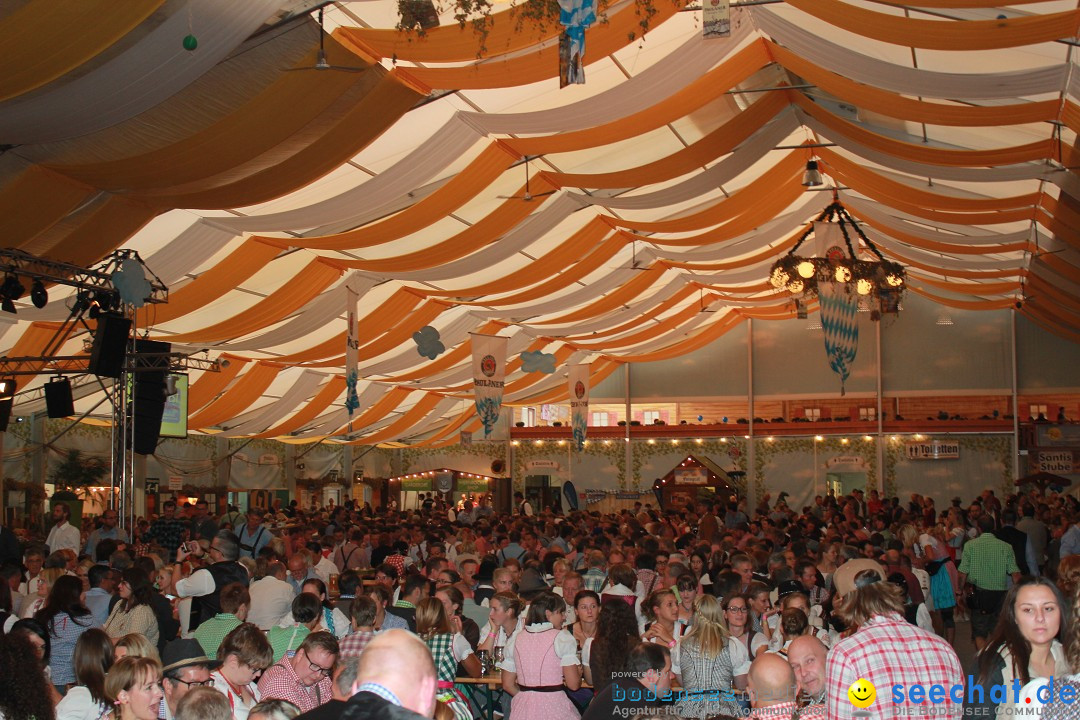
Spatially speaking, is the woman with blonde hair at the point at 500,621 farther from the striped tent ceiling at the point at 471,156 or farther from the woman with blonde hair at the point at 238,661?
the striped tent ceiling at the point at 471,156

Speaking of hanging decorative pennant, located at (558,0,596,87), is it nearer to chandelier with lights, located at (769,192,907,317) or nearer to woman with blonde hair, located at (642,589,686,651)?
woman with blonde hair, located at (642,589,686,651)

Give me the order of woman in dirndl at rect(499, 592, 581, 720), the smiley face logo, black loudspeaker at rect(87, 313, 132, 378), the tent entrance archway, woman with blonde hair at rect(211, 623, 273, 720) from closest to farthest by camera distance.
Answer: the smiley face logo < woman with blonde hair at rect(211, 623, 273, 720) < woman in dirndl at rect(499, 592, 581, 720) < black loudspeaker at rect(87, 313, 132, 378) < the tent entrance archway

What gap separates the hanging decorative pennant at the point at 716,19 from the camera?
602cm

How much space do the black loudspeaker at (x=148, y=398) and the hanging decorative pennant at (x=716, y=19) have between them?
7.65 metres

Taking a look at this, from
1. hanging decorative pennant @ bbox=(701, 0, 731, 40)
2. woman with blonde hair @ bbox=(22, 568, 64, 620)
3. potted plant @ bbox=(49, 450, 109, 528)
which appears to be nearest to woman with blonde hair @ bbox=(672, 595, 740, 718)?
hanging decorative pennant @ bbox=(701, 0, 731, 40)

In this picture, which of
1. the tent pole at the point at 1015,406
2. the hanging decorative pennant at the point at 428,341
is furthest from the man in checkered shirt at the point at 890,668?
the tent pole at the point at 1015,406

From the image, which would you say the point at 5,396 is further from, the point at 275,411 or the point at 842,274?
the point at 842,274

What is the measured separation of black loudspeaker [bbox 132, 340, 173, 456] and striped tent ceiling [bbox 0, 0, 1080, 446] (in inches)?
19.3

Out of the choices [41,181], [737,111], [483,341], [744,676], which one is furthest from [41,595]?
[483,341]

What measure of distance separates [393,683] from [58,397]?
1173 centimetres

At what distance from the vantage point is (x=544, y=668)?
17.0 ft

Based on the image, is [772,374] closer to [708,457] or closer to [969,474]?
[708,457]

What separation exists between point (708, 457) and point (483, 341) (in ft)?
36.7

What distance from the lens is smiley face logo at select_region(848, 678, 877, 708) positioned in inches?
135
